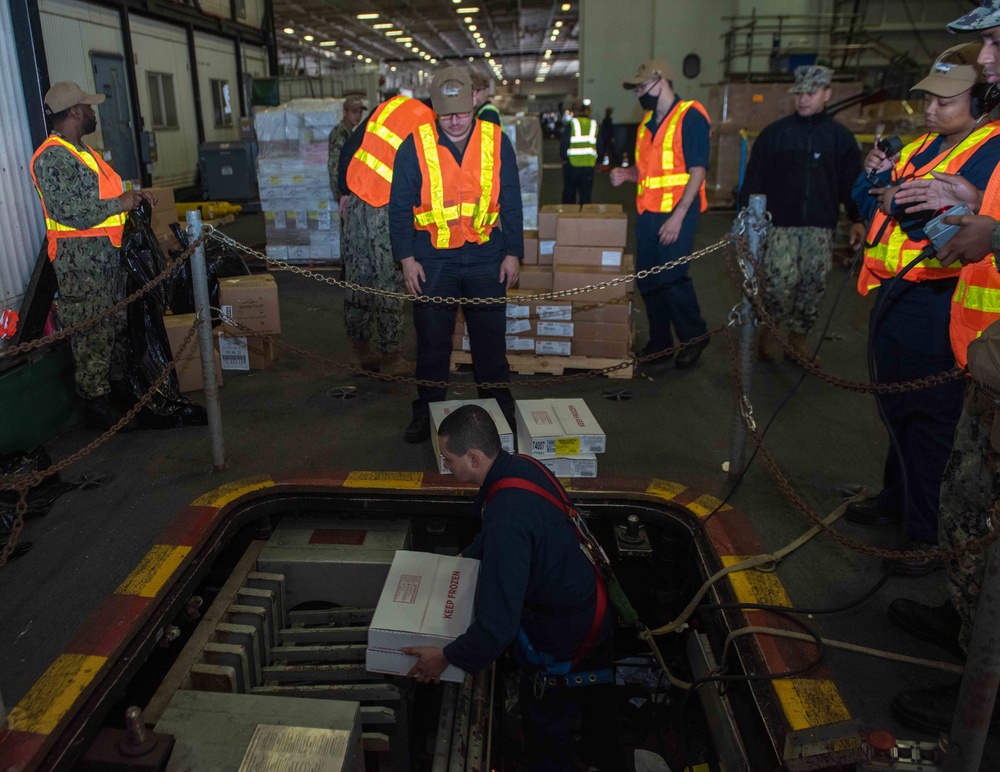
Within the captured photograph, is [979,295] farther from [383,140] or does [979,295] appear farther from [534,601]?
[383,140]

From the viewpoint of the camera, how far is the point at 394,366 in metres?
5.61

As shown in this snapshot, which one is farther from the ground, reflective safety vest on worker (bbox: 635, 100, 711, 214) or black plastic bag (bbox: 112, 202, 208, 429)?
reflective safety vest on worker (bbox: 635, 100, 711, 214)

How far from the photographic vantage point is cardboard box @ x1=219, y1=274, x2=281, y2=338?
5520 mm

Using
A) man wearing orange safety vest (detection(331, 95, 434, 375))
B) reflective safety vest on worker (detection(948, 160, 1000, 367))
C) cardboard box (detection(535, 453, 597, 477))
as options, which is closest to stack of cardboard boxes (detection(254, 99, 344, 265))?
man wearing orange safety vest (detection(331, 95, 434, 375))

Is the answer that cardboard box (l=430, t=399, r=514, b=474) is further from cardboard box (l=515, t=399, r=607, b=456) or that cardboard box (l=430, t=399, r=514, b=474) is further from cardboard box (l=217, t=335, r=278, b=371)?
cardboard box (l=217, t=335, r=278, b=371)

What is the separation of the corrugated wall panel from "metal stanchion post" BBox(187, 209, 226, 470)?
1511 mm

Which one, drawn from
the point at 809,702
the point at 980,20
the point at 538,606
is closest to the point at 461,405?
the point at 538,606

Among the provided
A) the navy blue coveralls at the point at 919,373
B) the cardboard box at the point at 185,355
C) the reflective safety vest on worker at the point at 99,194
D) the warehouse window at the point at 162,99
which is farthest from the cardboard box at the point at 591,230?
the warehouse window at the point at 162,99

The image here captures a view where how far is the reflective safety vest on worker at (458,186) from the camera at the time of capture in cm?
403

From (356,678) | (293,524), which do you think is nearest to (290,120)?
(293,524)

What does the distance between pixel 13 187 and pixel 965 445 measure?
500 cm

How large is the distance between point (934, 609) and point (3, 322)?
466 centimetres

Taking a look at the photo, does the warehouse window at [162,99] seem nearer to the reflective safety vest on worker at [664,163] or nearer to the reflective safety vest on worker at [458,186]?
the reflective safety vest on worker at [664,163]

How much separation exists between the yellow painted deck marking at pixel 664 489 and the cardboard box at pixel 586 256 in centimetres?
211
